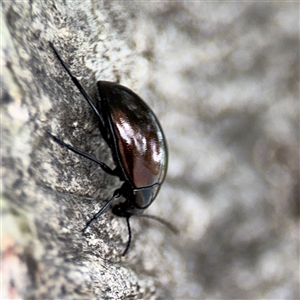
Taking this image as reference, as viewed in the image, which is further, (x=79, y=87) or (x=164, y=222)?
(x=164, y=222)

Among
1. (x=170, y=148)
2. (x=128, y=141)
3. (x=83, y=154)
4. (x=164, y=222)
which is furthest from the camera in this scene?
(x=170, y=148)

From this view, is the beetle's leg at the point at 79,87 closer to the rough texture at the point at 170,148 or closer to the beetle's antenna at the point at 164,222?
the rough texture at the point at 170,148

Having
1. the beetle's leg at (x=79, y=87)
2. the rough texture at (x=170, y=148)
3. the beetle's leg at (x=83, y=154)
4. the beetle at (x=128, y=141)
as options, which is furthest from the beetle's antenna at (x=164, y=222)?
the beetle's leg at (x=79, y=87)

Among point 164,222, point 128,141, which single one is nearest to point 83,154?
point 128,141

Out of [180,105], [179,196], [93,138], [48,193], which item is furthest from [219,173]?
[48,193]

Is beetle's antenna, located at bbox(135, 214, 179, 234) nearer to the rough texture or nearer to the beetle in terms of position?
the rough texture

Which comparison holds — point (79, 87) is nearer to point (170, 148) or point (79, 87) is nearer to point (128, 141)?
point (128, 141)

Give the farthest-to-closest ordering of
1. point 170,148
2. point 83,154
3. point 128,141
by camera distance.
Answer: point 170,148 < point 128,141 < point 83,154
